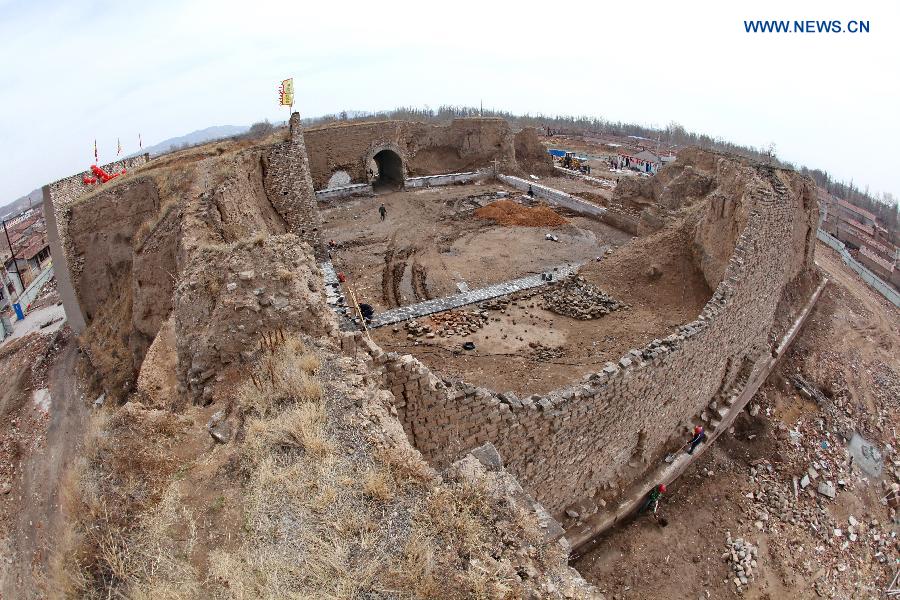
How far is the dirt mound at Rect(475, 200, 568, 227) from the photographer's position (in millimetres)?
21422

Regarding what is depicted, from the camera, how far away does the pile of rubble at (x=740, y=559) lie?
24.6 ft

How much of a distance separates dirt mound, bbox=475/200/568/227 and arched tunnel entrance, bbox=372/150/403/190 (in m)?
7.60

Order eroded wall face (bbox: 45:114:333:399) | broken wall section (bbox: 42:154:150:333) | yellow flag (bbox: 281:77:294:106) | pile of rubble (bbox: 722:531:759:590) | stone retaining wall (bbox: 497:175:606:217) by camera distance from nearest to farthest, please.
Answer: eroded wall face (bbox: 45:114:333:399) < pile of rubble (bbox: 722:531:759:590) < broken wall section (bbox: 42:154:150:333) < yellow flag (bbox: 281:77:294:106) < stone retaining wall (bbox: 497:175:606:217)

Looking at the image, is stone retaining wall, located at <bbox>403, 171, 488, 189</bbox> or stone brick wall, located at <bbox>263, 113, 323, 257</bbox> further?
stone retaining wall, located at <bbox>403, 171, 488, 189</bbox>

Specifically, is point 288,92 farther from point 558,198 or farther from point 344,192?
point 558,198

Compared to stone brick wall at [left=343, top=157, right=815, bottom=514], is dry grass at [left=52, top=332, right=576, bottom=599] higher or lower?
higher

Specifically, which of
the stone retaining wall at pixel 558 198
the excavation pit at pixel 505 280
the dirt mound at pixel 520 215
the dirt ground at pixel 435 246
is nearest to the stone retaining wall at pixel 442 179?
the stone retaining wall at pixel 558 198

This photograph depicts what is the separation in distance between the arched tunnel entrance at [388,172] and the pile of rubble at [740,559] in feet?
78.2

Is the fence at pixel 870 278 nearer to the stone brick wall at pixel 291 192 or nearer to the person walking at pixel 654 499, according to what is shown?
the person walking at pixel 654 499

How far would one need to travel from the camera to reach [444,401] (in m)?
5.61

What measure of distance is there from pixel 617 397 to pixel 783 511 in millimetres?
4367

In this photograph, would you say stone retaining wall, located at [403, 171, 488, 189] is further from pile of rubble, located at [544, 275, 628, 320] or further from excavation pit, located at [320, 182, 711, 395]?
pile of rubble, located at [544, 275, 628, 320]

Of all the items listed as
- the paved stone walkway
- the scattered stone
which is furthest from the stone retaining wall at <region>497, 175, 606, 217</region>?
the scattered stone

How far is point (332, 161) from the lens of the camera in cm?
2728
